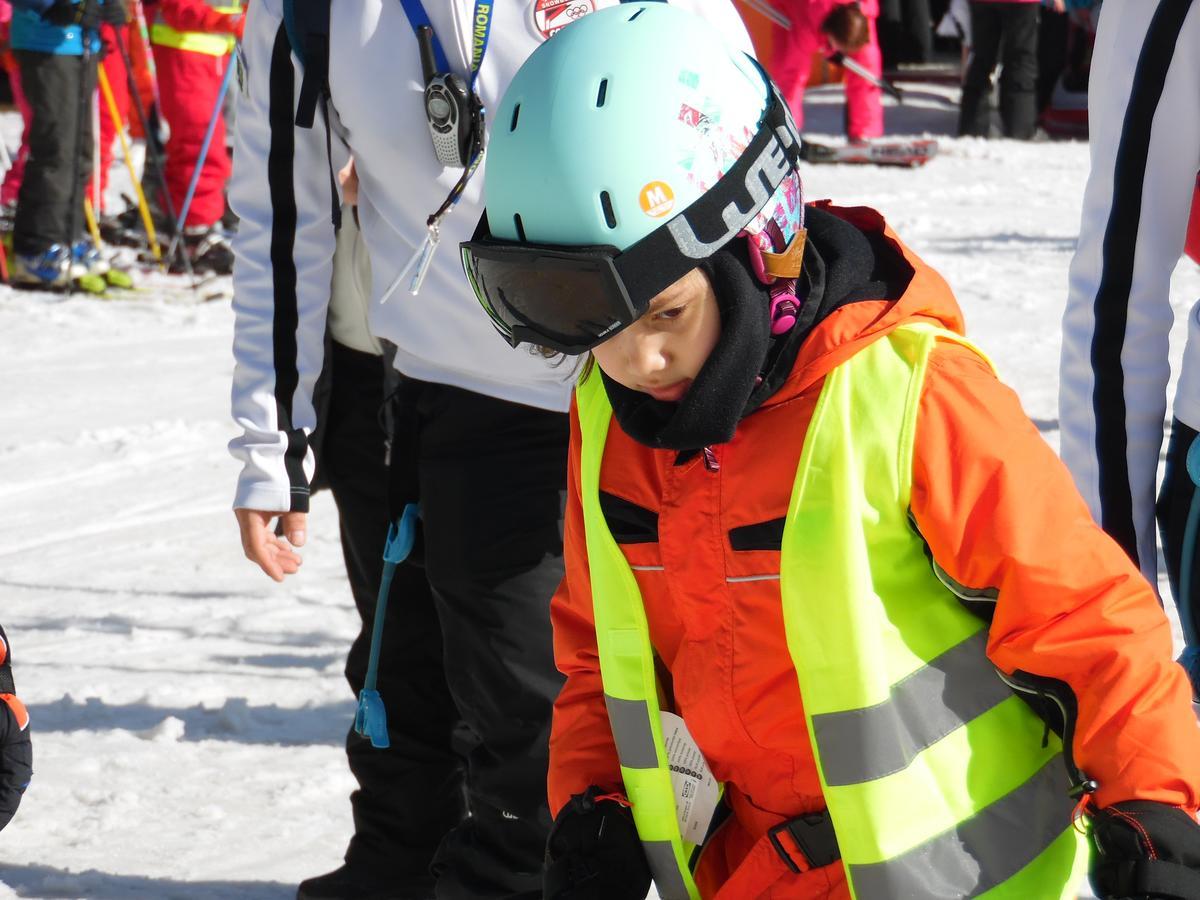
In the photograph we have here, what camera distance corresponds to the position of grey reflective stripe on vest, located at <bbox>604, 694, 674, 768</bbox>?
2.07 meters

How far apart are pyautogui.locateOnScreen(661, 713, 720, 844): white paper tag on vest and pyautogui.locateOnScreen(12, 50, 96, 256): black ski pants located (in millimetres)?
7540

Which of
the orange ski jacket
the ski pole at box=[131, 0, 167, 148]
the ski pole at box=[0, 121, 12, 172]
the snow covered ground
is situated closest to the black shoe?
the snow covered ground

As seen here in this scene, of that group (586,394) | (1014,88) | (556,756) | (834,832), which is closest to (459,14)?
(586,394)

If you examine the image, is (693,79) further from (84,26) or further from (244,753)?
(84,26)

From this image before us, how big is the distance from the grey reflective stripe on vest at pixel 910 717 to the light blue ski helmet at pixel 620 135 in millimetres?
532

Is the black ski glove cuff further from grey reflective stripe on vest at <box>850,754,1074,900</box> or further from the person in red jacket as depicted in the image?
the person in red jacket

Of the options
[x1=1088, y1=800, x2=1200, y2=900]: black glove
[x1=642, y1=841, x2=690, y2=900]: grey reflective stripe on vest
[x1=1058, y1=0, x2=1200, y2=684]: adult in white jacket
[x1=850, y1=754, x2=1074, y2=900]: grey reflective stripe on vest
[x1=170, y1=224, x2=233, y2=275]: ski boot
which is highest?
[x1=1058, y1=0, x2=1200, y2=684]: adult in white jacket

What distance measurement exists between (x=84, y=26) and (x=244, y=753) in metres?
5.70

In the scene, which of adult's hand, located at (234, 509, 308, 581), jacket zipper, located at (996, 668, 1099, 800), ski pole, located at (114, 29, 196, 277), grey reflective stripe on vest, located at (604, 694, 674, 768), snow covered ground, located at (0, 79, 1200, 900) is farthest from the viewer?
→ ski pole, located at (114, 29, 196, 277)

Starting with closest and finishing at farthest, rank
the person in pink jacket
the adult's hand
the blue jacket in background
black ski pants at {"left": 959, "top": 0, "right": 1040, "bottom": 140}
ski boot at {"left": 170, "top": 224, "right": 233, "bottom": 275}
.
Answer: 1. the adult's hand
2. the blue jacket in background
3. ski boot at {"left": 170, "top": 224, "right": 233, "bottom": 275}
4. the person in pink jacket
5. black ski pants at {"left": 959, "top": 0, "right": 1040, "bottom": 140}

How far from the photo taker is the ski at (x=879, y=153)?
→ 12906mm

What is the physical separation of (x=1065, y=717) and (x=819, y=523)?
343mm

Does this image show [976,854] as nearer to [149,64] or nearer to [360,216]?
[360,216]

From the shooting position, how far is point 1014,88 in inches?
561
